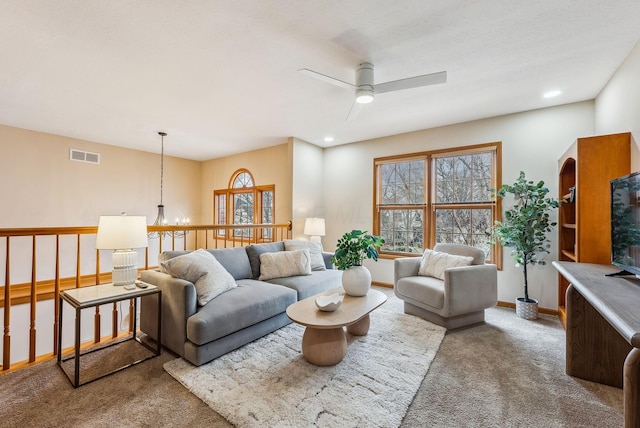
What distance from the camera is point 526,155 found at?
3.58 m

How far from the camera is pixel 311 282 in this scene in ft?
10.6

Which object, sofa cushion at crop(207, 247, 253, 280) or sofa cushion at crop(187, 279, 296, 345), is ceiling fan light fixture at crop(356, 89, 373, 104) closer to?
sofa cushion at crop(187, 279, 296, 345)

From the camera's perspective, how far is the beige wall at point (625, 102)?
222 cm

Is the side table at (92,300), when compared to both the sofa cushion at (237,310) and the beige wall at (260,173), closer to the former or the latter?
the sofa cushion at (237,310)

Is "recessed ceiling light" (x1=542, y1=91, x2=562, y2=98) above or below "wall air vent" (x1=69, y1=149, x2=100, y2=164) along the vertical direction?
above

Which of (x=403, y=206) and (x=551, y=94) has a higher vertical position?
(x=551, y=94)

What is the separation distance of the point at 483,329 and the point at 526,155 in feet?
7.42

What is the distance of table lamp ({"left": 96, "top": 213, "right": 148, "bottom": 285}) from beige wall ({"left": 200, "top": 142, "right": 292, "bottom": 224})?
104 inches

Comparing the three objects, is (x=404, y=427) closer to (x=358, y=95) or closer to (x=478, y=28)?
(x=358, y=95)

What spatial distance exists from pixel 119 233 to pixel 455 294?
3.08 meters

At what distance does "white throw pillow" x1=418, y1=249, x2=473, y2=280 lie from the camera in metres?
3.15

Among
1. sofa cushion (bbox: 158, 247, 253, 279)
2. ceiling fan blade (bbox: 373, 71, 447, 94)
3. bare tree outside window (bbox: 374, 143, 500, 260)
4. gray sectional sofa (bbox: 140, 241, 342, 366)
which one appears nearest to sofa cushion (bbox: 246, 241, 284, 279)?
sofa cushion (bbox: 158, 247, 253, 279)

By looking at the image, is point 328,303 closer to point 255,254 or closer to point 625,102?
point 255,254

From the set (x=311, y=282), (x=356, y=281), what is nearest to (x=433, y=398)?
(x=356, y=281)
